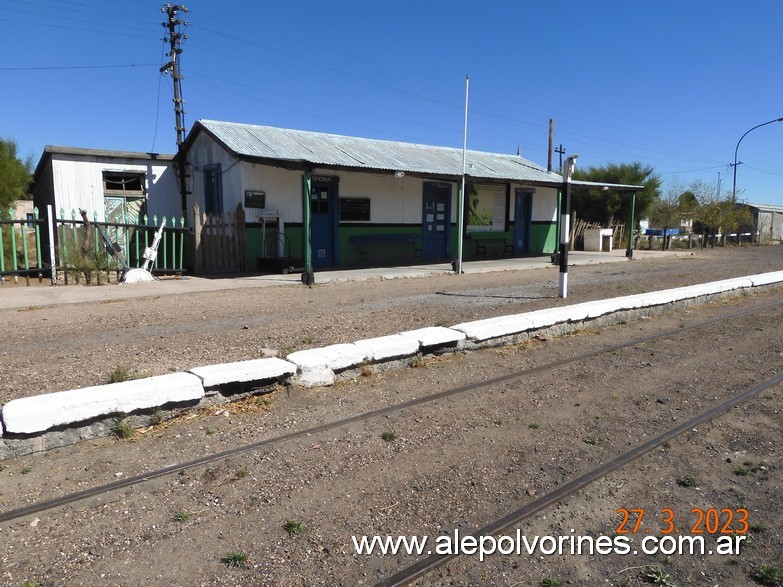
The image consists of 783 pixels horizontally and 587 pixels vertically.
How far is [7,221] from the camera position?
11664mm

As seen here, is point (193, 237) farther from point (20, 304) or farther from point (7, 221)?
point (20, 304)

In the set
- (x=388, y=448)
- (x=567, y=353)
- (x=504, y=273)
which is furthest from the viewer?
(x=504, y=273)

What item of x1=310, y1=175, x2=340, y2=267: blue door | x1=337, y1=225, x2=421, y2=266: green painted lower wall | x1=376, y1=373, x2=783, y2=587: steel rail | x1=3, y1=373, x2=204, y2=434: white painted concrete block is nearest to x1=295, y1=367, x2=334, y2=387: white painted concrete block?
x1=3, y1=373, x2=204, y2=434: white painted concrete block

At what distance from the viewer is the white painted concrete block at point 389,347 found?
586 cm

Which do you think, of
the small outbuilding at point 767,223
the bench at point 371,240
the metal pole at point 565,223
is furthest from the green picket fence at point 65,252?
the small outbuilding at point 767,223

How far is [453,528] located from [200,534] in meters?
1.35

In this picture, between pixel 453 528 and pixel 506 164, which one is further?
pixel 506 164

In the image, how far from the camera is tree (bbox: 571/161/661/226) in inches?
1268

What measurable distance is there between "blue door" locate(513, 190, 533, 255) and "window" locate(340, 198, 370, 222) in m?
7.20

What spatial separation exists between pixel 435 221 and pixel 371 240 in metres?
3.11

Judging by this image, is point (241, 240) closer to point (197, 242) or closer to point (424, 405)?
point (197, 242)

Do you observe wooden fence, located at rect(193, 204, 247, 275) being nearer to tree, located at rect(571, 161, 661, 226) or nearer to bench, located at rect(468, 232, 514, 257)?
bench, located at rect(468, 232, 514, 257)

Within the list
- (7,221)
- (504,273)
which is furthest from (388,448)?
(504,273)

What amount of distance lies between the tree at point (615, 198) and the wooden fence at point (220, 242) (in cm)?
2019
